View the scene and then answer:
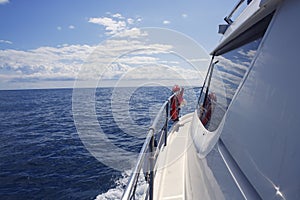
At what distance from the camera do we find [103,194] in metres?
6.70

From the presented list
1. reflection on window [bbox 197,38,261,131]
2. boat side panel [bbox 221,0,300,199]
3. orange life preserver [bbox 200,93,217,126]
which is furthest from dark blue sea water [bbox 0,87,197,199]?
boat side panel [bbox 221,0,300,199]

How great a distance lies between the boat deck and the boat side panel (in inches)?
54.9

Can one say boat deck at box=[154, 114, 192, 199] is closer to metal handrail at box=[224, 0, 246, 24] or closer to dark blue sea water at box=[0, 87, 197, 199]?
metal handrail at box=[224, 0, 246, 24]

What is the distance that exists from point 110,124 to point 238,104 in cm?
1496

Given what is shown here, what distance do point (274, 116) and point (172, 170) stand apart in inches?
89.2

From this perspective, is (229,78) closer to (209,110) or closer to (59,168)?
(209,110)

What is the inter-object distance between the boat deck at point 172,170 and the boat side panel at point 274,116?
4.58ft

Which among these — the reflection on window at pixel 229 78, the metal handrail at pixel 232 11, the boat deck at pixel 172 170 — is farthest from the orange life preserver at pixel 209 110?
the metal handrail at pixel 232 11

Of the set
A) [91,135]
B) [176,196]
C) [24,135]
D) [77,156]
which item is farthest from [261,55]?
[24,135]

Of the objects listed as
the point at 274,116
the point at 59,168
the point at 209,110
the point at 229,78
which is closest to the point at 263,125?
the point at 274,116

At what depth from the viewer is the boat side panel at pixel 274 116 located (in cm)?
75

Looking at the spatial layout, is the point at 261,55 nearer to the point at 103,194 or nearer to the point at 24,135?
the point at 103,194

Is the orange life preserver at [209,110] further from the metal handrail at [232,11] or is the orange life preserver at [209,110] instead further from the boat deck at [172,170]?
the metal handrail at [232,11]

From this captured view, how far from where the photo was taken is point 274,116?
0.89 metres
